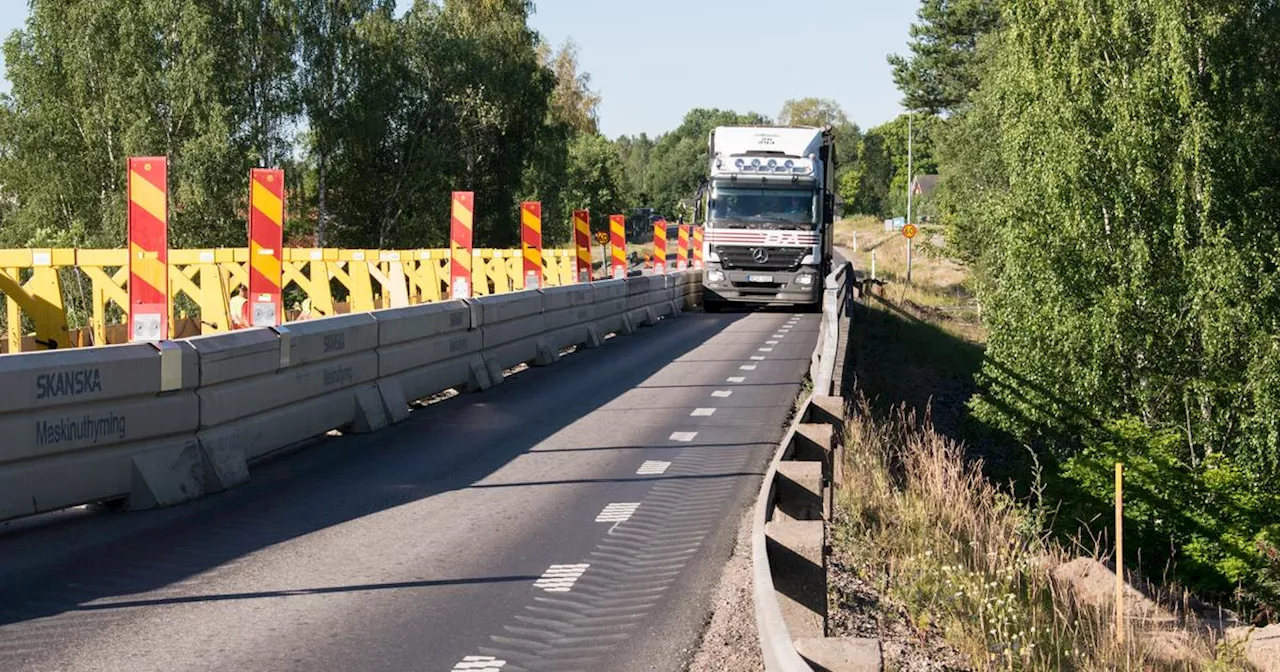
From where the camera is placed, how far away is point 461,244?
19.8 m

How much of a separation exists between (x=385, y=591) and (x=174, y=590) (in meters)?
1.01

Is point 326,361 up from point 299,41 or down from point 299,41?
down

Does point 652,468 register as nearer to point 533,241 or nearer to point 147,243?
point 147,243

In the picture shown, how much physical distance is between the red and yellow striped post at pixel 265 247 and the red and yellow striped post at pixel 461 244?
Answer: 6.37 meters

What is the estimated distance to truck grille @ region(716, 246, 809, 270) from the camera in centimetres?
3288

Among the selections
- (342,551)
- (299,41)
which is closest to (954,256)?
(299,41)

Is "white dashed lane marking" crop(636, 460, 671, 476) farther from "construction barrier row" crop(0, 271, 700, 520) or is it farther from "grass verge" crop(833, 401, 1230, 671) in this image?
"construction barrier row" crop(0, 271, 700, 520)

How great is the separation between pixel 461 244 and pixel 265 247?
24.2 ft

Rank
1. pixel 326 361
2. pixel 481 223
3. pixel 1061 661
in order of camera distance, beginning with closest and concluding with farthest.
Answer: pixel 1061 661 → pixel 326 361 → pixel 481 223

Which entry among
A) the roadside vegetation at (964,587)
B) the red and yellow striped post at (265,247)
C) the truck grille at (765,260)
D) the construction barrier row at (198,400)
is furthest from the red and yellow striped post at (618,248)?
the red and yellow striped post at (265,247)

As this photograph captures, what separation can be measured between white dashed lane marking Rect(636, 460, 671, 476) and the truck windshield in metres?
21.9

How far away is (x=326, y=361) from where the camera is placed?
12.0 meters

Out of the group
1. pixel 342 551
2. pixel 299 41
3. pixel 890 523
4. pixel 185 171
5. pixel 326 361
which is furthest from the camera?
pixel 299 41

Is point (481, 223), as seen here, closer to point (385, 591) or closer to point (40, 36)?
point (40, 36)
